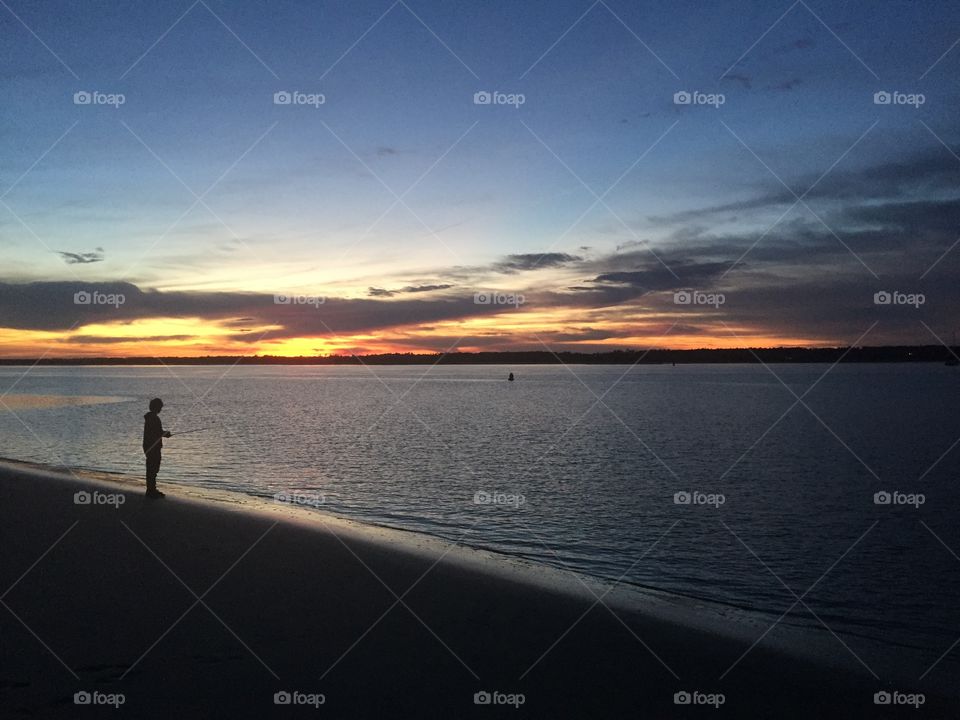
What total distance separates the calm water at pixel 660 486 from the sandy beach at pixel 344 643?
10.4 feet

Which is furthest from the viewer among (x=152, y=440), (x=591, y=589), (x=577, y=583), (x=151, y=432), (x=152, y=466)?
(x=152, y=466)

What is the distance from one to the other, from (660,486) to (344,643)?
1989cm

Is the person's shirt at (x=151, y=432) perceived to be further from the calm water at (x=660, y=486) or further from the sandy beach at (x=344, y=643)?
the calm water at (x=660, y=486)

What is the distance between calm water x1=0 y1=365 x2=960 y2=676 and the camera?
1468cm

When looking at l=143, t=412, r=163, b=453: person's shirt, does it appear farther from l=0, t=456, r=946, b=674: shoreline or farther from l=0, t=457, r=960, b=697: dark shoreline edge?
l=0, t=456, r=946, b=674: shoreline

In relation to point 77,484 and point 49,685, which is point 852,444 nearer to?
point 77,484

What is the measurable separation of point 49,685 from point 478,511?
1502 cm

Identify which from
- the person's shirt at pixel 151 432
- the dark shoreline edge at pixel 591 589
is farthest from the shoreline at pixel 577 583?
the person's shirt at pixel 151 432

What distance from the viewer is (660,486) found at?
2658 cm

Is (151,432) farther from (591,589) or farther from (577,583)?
(591,589)

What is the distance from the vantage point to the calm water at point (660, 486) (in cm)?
1468

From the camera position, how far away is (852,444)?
40031 mm

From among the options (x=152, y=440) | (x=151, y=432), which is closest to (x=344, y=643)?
(x=151, y=432)

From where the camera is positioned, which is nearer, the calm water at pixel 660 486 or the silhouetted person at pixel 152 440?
the calm water at pixel 660 486
